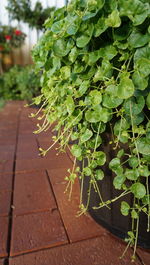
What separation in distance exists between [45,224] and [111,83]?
2.04 ft

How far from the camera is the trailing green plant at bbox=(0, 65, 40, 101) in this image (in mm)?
3619

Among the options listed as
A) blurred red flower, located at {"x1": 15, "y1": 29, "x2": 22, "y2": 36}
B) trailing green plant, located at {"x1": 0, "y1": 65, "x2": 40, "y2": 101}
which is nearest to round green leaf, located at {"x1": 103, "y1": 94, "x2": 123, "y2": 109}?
trailing green plant, located at {"x1": 0, "y1": 65, "x2": 40, "y2": 101}

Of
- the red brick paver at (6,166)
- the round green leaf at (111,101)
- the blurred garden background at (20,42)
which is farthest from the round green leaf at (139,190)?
the blurred garden background at (20,42)

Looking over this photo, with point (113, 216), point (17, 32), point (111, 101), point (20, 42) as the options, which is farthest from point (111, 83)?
point (20, 42)

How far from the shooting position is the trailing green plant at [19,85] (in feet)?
11.9

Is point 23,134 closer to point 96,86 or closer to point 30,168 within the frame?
point 30,168

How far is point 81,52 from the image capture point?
2.14ft

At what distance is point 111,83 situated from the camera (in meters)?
0.59

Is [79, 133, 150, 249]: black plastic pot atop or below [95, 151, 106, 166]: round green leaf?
below

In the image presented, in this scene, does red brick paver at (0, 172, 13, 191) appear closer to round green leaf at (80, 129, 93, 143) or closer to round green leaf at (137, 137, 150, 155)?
round green leaf at (80, 129, 93, 143)

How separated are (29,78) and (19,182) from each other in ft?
8.63

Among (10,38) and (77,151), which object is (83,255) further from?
(10,38)

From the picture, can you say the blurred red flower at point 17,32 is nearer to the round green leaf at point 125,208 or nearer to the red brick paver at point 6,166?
the red brick paver at point 6,166

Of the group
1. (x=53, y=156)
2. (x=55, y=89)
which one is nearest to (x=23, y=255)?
(x=55, y=89)
